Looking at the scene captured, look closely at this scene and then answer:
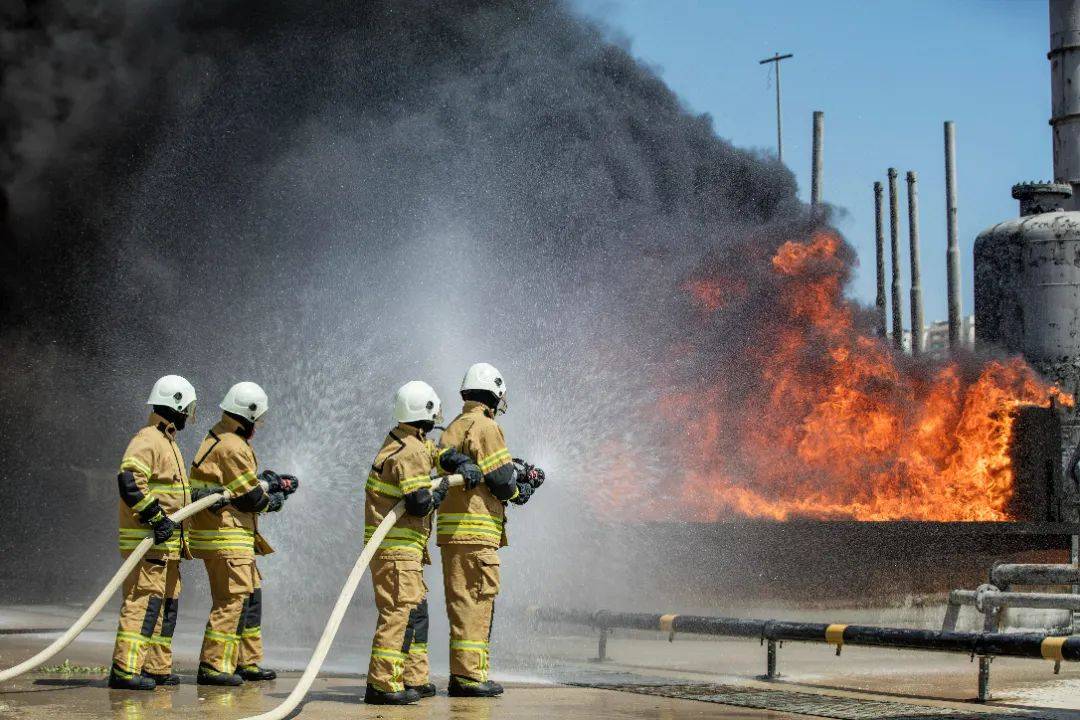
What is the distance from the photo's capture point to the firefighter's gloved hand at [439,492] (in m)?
8.11

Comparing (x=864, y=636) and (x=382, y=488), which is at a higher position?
(x=382, y=488)

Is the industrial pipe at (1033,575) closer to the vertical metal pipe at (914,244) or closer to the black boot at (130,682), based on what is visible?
the black boot at (130,682)

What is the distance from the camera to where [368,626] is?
14328mm

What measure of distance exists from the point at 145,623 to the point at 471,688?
6.99 feet

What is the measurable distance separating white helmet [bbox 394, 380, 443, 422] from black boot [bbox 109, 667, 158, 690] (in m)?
2.26

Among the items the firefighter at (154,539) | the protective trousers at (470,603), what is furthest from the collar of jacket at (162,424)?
the protective trousers at (470,603)

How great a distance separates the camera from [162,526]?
8.57m

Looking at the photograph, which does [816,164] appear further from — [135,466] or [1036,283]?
[135,466]

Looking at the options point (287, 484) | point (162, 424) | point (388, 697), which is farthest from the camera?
point (287, 484)

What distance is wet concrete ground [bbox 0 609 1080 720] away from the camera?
25.4 feet

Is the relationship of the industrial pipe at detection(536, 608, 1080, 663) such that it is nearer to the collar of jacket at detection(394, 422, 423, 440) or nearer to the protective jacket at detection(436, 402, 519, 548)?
the protective jacket at detection(436, 402, 519, 548)

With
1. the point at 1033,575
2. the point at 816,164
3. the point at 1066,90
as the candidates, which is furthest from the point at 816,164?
the point at 1033,575

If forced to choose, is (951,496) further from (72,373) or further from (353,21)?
(72,373)

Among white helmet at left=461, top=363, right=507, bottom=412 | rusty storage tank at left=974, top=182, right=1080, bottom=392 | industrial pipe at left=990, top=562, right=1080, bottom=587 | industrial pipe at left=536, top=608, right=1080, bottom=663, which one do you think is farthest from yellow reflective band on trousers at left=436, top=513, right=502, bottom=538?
rusty storage tank at left=974, top=182, right=1080, bottom=392
